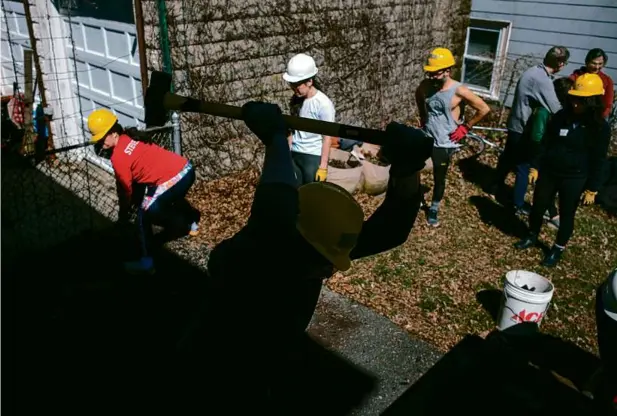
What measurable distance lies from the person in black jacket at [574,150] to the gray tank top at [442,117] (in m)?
0.96

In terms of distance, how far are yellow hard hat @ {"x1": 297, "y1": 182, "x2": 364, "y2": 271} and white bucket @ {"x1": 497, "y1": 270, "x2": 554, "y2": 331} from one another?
256 centimetres

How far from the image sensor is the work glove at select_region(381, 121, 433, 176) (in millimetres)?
1904

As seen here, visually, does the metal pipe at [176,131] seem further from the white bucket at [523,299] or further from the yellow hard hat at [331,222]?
the yellow hard hat at [331,222]

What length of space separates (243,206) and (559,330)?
3.78 m

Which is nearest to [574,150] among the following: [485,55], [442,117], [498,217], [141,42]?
[442,117]

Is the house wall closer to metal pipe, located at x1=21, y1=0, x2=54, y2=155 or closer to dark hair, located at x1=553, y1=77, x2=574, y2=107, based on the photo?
metal pipe, located at x1=21, y1=0, x2=54, y2=155

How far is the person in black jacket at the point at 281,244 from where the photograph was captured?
2033 millimetres

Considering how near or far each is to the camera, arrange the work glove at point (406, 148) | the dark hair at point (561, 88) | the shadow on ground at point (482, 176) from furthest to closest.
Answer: the shadow on ground at point (482, 176), the dark hair at point (561, 88), the work glove at point (406, 148)

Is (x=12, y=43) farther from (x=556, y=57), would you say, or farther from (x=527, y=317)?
(x=527, y=317)

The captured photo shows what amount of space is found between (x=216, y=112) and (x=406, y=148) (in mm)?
1037

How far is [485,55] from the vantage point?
10.6m

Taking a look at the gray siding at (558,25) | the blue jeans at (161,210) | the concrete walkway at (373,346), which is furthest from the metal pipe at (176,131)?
the gray siding at (558,25)

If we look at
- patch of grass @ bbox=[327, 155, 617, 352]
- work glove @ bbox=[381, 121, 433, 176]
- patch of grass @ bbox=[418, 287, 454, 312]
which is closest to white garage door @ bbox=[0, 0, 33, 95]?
patch of grass @ bbox=[327, 155, 617, 352]

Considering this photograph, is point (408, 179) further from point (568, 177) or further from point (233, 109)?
point (568, 177)
